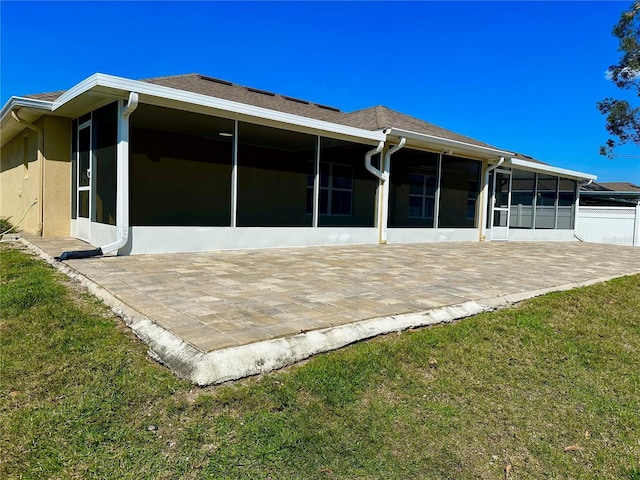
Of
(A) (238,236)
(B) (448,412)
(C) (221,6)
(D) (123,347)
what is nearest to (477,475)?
(B) (448,412)

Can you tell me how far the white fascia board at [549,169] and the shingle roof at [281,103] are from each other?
2.28m

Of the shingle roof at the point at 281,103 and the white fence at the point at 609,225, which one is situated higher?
the shingle roof at the point at 281,103

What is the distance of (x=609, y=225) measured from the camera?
1723cm

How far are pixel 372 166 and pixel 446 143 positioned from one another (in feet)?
7.95

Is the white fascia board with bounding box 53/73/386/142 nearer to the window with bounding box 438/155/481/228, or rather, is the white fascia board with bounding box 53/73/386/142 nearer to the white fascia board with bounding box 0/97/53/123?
the white fascia board with bounding box 0/97/53/123

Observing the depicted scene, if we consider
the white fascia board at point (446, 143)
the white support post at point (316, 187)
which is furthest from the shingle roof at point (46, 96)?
the white fascia board at point (446, 143)

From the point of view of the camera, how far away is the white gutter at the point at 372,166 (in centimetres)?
1017

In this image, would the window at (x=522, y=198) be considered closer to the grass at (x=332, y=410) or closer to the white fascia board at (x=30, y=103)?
the grass at (x=332, y=410)

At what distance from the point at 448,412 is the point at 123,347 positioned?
2.25 meters

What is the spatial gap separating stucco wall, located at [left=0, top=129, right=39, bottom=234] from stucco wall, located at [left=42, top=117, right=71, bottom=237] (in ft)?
1.38

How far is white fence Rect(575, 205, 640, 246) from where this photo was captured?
16812mm

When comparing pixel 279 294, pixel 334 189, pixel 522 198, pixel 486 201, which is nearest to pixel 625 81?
pixel 522 198

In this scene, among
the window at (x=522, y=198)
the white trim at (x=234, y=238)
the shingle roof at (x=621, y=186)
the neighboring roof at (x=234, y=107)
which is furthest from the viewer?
the shingle roof at (x=621, y=186)

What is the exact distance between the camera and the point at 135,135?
783 cm
